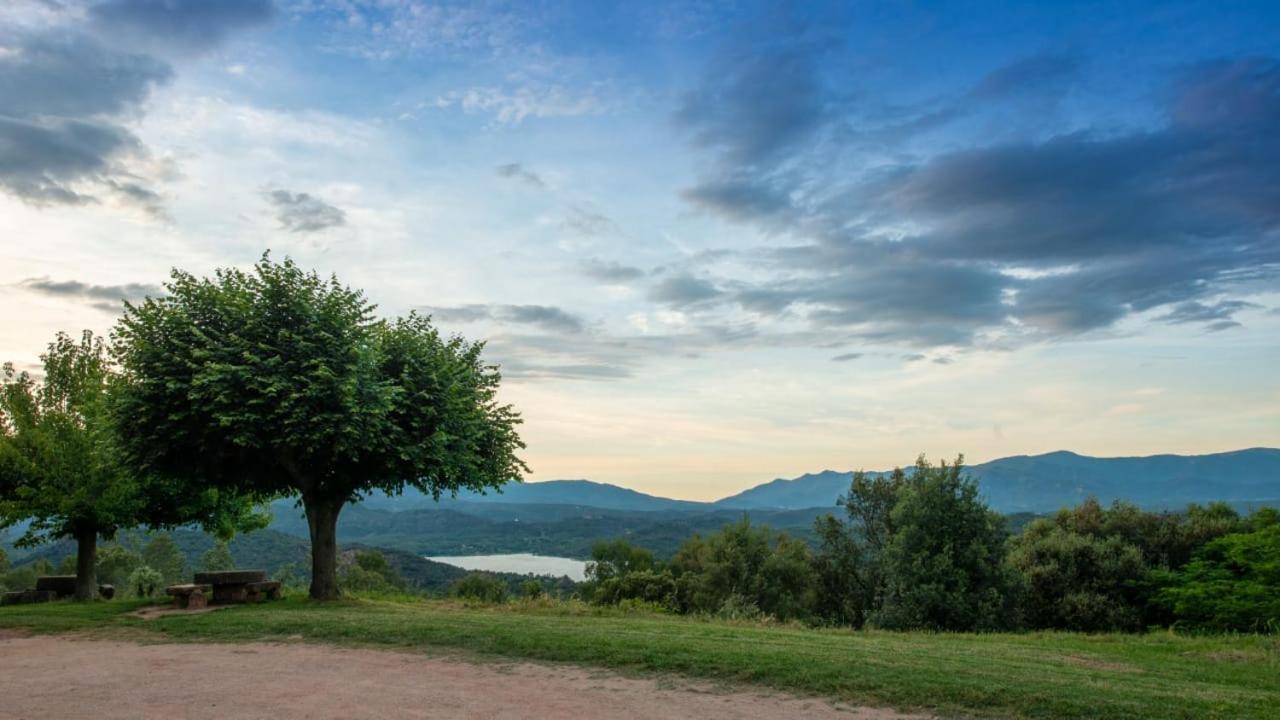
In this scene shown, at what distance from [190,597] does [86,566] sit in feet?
30.0

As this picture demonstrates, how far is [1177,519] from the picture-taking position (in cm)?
3581

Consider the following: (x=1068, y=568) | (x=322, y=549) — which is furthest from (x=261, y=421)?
(x=1068, y=568)

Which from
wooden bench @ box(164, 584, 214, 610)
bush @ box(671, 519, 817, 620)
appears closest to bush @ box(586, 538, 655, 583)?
bush @ box(671, 519, 817, 620)

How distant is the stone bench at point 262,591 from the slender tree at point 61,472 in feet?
18.0

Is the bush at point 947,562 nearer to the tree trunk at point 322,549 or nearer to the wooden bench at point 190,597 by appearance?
the tree trunk at point 322,549

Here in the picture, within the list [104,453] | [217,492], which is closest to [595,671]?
[104,453]

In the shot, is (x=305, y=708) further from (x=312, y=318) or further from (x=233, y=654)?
(x=312, y=318)

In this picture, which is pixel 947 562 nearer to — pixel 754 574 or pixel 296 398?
pixel 296 398

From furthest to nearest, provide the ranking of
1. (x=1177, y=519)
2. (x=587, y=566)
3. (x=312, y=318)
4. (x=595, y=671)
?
(x=587, y=566)
(x=1177, y=519)
(x=312, y=318)
(x=595, y=671)

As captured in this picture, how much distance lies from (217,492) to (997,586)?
1104 inches

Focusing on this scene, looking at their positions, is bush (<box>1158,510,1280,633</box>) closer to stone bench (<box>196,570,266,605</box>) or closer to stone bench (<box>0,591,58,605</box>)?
stone bench (<box>196,570,266,605</box>)

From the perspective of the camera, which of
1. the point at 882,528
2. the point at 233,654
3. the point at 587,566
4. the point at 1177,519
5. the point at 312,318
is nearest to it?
the point at 233,654

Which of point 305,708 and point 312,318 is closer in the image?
point 305,708

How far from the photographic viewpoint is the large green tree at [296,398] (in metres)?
21.0
